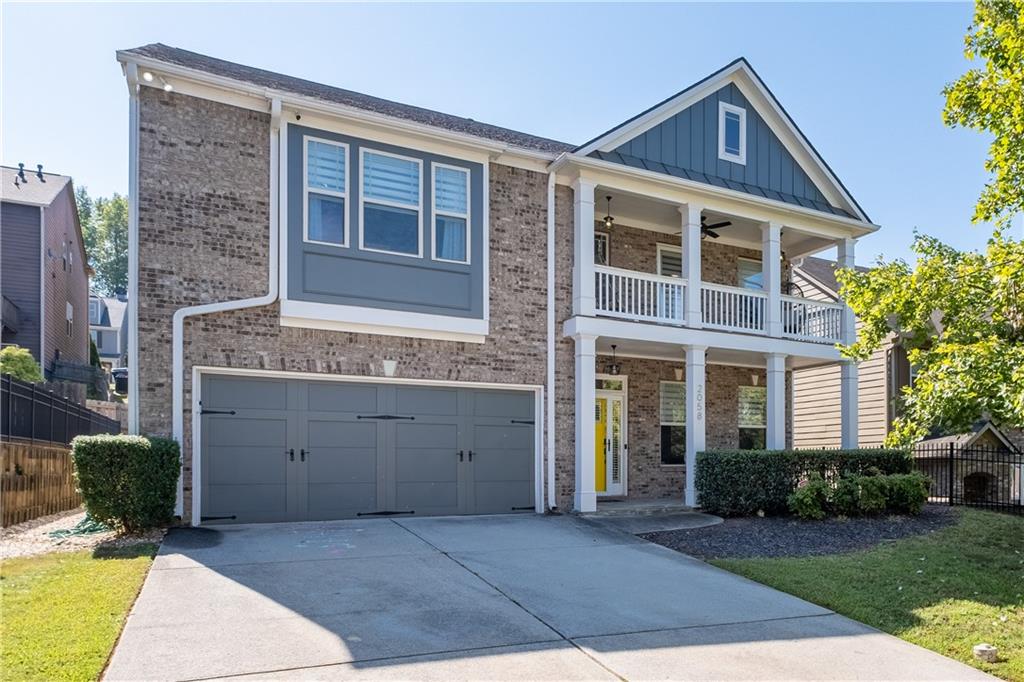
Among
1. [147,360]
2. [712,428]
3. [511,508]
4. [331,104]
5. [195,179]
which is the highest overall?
[331,104]

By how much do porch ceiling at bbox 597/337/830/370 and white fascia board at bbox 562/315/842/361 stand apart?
0.18 m

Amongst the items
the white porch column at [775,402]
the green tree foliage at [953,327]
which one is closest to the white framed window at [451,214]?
the green tree foliage at [953,327]

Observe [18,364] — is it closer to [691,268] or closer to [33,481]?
[33,481]

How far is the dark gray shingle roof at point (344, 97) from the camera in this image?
35.9ft

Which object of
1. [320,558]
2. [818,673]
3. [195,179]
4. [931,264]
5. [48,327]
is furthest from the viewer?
[48,327]

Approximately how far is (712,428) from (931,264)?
7.23 m

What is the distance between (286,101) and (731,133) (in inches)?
340

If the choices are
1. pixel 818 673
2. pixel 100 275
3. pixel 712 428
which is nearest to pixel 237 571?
pixel 818 673

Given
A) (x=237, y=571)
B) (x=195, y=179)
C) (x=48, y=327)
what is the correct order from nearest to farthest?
(x=237, y=571)
(x=195, y=179)
(x=48, y=327)

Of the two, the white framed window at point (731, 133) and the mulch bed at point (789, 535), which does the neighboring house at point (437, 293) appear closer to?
the white framed window at point (731, 133)

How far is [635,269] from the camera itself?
1495 cm

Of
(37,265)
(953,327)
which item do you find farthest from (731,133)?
(37,265)

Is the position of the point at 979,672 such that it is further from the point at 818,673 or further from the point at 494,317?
the point at 494,317

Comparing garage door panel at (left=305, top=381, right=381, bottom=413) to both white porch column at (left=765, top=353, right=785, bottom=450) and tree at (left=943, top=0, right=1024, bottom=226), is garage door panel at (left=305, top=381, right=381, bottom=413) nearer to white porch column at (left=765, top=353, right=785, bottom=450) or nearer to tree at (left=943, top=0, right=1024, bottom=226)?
white porch column at (left=765, top=353, right=785, bottom=450)
